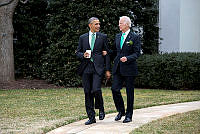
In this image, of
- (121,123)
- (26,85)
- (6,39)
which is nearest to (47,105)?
(121,123)

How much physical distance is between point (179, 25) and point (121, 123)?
980 centimetres

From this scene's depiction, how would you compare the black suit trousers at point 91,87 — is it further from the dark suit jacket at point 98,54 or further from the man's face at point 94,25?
the man's face at point 94,25

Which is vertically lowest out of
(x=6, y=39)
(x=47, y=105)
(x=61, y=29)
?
(x=47, y=105)

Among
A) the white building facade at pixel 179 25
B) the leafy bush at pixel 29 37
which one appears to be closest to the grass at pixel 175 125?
the white building facade at pixel 179 25

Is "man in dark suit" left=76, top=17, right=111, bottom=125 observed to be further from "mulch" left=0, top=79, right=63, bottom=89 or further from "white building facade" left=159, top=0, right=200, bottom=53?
"white building facade" left=159, top=0, right=200, bottom=53

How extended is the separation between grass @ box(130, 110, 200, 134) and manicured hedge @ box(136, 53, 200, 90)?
5574 millimetres

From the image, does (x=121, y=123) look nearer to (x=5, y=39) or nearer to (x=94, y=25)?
(x=94, y=25)

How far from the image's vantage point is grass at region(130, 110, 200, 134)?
6.77 m

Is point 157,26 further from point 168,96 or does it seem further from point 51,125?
point 51,125

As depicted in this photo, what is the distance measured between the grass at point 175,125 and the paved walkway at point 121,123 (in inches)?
8.7

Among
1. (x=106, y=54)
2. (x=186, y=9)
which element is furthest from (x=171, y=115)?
(x=186, y=9)

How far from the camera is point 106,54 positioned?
24.7 ft

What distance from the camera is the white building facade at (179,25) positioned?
16.6 m

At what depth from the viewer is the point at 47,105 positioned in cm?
1031
